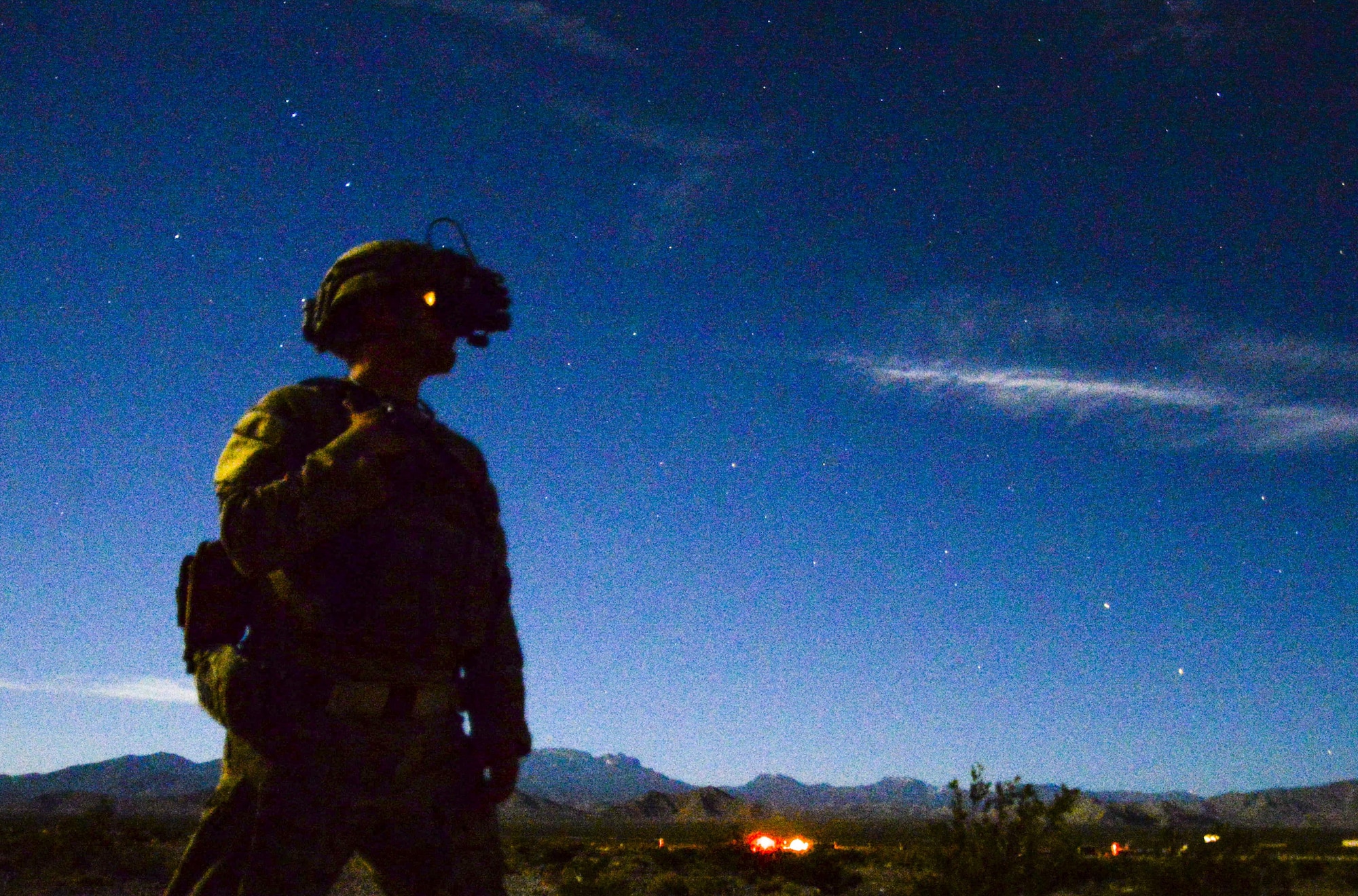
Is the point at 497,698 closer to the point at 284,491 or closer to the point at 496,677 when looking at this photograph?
the point at 496,677

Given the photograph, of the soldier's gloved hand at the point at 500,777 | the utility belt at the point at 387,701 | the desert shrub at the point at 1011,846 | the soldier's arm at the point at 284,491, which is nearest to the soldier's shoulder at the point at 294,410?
the soldier's arm at the point at 284,491

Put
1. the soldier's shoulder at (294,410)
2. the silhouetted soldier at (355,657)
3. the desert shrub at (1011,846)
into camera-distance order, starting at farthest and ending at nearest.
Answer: the desert shrub at (1011,846), the soldier's shoulder at (294,410), the silhouetted soldier at (355,657)

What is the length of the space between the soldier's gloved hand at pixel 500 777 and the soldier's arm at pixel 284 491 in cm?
89

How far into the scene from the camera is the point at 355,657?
2.85 metres

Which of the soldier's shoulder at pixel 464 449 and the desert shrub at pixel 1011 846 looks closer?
the soldier's shoulder at pixel 464 449

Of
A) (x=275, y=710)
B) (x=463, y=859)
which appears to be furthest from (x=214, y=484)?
(x=463, y=859)

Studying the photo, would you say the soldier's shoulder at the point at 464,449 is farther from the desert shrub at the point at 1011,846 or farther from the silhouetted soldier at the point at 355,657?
the desert shrub at the point at 1011,846

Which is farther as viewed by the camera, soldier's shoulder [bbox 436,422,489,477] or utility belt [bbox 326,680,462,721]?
soldier's shoulder [bbox 436,422,489,477]

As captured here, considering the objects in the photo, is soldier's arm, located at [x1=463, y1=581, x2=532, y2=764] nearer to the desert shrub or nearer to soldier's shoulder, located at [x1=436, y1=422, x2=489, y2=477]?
soldier's shoulder, located at [x1=436, y1=422, x2=489, y2=477]

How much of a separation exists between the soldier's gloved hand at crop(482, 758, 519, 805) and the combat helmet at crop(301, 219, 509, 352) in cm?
144

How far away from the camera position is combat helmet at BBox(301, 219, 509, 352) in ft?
11.1

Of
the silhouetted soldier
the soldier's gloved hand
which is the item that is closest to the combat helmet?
the silhouetted soldier

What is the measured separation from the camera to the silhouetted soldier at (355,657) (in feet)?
8.98

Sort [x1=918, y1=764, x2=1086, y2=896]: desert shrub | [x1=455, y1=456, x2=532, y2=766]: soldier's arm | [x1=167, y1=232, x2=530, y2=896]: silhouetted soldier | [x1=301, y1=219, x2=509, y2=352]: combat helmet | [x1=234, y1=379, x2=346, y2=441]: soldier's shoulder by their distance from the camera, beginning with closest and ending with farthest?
[x1=167, y1=232, x2=530, y2=896]: silhouetted soldier < [x1=234, y1=379, x2=346, y2=441]: soldier's shoulder < [x1=455, y1=456, x2=532, y2=766]: soldier's arm < [x1=301, y1=219, x2=509, y2=352]: combat helmet < [x1=918, y1=764, x2=1086, y2=896]: desert shrub
